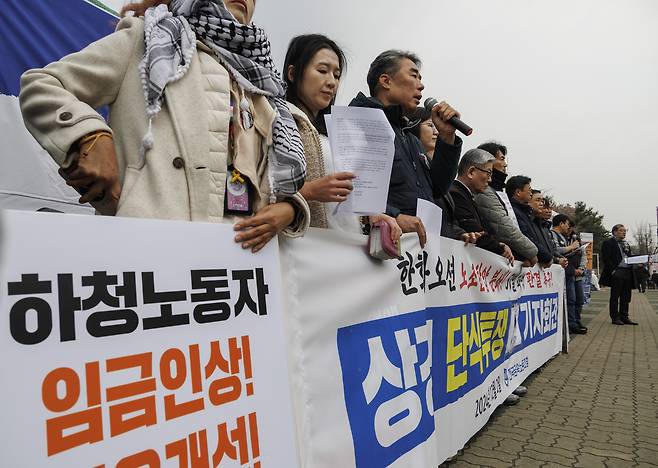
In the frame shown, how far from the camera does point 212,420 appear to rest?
3.89 feet

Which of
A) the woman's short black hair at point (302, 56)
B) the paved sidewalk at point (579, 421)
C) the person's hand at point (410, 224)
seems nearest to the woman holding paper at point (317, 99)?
the woman's short black hair at point (302, 56)

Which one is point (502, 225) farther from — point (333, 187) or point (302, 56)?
point (333, 187)

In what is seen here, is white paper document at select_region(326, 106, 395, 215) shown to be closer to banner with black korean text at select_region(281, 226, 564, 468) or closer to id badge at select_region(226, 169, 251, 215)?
banner with black korean text at select_region(281, 226, 564, 468)

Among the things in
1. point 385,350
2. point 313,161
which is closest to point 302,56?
point 313,161

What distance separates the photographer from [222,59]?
153 centimetres

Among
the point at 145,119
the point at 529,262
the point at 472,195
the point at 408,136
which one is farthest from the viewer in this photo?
the point at 529,262

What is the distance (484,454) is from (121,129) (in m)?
2.57

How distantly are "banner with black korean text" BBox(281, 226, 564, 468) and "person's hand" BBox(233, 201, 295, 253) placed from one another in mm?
126

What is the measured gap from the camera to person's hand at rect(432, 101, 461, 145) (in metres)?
2.54

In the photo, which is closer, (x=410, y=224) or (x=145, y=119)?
(x=145, y=119)

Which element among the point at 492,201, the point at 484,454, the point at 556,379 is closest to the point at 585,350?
the point at 556,379

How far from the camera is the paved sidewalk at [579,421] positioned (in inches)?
113

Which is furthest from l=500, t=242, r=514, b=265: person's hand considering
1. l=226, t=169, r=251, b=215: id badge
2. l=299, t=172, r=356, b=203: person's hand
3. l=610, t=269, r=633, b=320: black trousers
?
l=610, t=269, r=633, b=320: black trousers

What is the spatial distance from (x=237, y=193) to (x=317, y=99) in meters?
0.91
